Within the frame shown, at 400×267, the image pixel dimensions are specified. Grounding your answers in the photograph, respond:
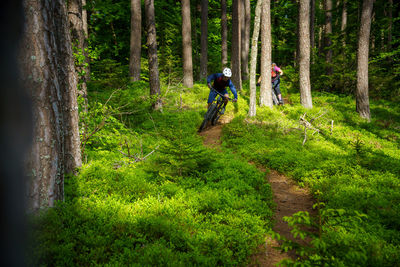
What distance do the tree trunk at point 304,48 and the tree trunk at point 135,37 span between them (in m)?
9.50

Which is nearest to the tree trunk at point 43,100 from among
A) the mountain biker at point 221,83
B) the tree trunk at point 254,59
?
the mountain biker at point 221,83

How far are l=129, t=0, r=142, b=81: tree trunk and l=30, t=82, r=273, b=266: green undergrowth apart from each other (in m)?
9.26

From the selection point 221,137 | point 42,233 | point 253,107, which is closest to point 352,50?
point 253,107

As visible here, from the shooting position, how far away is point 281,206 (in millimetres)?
4684

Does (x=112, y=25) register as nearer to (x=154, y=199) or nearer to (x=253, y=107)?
(x=253, y=107)

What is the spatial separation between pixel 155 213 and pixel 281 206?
271cm

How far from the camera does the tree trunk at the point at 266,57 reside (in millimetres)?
10836

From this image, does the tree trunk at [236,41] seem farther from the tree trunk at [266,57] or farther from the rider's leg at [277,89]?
the tree trunk at [266,57]

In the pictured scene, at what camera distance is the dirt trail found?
10.4ft

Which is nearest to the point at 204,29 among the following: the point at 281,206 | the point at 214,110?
the point at 214,110

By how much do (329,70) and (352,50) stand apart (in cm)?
204

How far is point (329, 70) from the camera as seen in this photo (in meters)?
17.2

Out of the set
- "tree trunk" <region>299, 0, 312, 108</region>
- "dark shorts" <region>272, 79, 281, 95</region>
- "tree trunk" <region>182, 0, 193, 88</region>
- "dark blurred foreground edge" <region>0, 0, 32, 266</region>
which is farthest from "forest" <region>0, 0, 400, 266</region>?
"tree trunk" <region>182, 0, 193, 88</region>

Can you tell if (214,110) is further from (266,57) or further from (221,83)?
(266,57)
